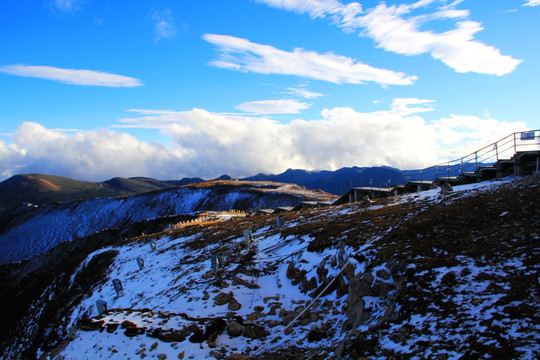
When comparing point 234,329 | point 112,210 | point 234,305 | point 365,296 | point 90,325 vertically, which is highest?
point 365,296

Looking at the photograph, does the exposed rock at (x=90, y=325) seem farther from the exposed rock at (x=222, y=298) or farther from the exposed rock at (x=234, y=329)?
the exposed rock at (x=234, y=329)

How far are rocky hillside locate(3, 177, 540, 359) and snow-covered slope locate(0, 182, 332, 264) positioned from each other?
85816 millimetres

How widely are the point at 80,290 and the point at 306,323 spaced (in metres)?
26.6

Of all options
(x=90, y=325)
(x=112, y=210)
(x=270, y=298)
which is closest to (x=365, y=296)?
(x=270, y=298)

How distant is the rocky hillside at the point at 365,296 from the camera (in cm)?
643

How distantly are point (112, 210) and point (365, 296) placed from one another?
436ft

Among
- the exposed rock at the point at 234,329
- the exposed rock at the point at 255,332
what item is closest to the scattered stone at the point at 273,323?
the exposed rock at the point at 255,332

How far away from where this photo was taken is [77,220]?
397 feet

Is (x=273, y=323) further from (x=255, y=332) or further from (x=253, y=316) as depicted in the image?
(x=253, y=316)

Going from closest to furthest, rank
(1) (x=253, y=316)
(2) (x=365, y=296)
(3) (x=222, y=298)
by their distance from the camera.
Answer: (2) (x=365, y=296)
(1) (x=253, y=316)
(3) (x=222, y=298)

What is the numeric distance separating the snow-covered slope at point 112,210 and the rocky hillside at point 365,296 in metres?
85.8

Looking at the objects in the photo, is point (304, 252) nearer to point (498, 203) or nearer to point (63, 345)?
point (498, 203)

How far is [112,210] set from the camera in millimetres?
124000

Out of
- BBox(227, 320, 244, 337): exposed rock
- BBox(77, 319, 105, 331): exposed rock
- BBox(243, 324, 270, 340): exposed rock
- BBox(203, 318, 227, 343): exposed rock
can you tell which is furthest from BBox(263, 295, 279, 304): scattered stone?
BBox(77, 319, 105, 331): exposed rock
